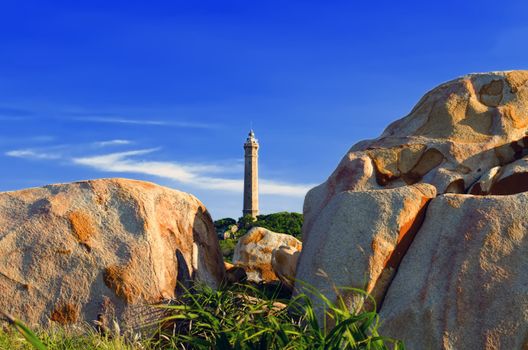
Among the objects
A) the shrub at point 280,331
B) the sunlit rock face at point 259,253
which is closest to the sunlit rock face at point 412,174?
the shrub at point 280,331

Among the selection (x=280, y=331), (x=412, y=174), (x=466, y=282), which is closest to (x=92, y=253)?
(x=280, y=331)

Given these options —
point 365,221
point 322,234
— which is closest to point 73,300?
point 322,234

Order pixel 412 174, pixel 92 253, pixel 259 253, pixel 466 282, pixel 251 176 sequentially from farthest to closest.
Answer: pixel 251 176 → pixel 259 253 → pixel 412 174 → pixel 92 253 → pixel 466 282

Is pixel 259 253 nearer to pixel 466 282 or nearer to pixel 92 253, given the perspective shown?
pixel 92 253

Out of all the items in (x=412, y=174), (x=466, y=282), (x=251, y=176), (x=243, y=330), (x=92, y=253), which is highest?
(x=251, y=176)

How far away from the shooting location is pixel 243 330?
19.2 ft

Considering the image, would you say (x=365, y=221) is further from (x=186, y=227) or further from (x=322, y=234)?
(x=186, y=227)

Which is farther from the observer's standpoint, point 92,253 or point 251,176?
point 251,176

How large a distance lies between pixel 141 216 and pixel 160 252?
61 centimetres

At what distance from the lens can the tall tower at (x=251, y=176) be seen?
7800 centimetres

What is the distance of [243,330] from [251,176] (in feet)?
240

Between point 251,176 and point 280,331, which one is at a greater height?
point 251,176

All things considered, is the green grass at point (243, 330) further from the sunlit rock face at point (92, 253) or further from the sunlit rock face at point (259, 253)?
the sunlit rock face at point (259, 253)

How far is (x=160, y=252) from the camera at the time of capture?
366 inches
